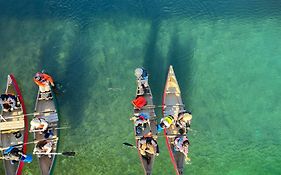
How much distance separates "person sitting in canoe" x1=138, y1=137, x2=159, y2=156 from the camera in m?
18.9

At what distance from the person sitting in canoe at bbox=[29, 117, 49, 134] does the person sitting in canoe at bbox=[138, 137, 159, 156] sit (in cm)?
554

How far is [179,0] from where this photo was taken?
24906 mm

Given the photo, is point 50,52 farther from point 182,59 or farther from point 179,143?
point 179,143

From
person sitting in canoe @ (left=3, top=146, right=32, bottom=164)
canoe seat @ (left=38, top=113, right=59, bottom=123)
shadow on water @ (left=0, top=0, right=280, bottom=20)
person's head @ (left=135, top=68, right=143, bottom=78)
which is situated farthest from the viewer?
shadow on water @ (left=0, top=0, right=280, bottom=20)

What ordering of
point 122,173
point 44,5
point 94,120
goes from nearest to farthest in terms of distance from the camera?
point 122,173
point 94,120
point 44,5

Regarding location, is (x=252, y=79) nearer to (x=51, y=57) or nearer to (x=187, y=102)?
(x=187, y=102)

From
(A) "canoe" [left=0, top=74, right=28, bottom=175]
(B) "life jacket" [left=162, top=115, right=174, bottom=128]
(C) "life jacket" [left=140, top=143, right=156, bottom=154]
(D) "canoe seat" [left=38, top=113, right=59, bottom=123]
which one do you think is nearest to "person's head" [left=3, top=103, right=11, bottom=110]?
(A) "canoe" [left=0, top=74, right=28, bottom=175]

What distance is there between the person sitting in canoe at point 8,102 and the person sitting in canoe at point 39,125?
73.2 inches

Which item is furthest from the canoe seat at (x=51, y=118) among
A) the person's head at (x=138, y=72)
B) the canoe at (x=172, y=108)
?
the canoe at (x=172, y=108)

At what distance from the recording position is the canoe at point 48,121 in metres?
18.8

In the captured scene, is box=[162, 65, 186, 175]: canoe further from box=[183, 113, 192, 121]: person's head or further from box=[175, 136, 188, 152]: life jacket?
box=[183, 113, 192, 121]: person's head

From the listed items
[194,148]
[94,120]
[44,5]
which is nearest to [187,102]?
[194,148]

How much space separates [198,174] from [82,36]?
40.5 feet

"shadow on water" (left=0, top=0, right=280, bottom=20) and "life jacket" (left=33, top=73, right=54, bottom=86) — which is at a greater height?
"shadow on water" (left=0, top=0, right=280, bottom=20)
